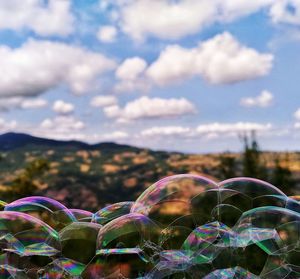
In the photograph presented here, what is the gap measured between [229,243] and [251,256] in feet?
1.02

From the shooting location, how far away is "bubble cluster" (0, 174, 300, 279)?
6.18 metres

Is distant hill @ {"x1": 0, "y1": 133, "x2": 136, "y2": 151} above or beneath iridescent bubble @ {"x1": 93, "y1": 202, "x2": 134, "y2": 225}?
above

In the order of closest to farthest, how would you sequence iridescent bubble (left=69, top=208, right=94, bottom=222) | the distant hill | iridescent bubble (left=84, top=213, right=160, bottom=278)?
iridescent bubble (left=84, top=213, right=160, bottom=278)
iridescent bubble (left=69, top=208, right=94, bottom=222)
the distant hill

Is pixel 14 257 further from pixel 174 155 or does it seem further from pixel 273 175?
pixel 174 155

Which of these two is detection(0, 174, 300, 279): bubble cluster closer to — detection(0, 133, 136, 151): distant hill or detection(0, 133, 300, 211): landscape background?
detection(0, 133, 300, 211): landscape background

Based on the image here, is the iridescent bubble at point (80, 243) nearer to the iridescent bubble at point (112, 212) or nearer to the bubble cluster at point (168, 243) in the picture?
the bubble cluster at point (168, 243)

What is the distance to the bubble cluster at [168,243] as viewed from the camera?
20.3ft

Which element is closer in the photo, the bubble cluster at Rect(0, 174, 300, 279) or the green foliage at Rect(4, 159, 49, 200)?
the bubble cluster at Rect(0, 174, 300, 279)

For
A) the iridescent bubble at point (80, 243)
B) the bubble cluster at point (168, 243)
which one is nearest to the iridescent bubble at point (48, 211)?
the bubble cluster at point (168, 243)

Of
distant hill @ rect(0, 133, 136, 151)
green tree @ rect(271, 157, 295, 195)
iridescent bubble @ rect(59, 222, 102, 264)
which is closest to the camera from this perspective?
iridescent bubble @ rect(59, 222, 102, 264)

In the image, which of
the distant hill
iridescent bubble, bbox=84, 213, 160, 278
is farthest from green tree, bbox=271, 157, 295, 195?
the distant hill

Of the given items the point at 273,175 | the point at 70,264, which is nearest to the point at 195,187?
the point at 70,264

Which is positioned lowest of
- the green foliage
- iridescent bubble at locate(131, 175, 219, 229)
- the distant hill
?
the green foliage

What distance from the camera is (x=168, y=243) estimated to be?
641cm
